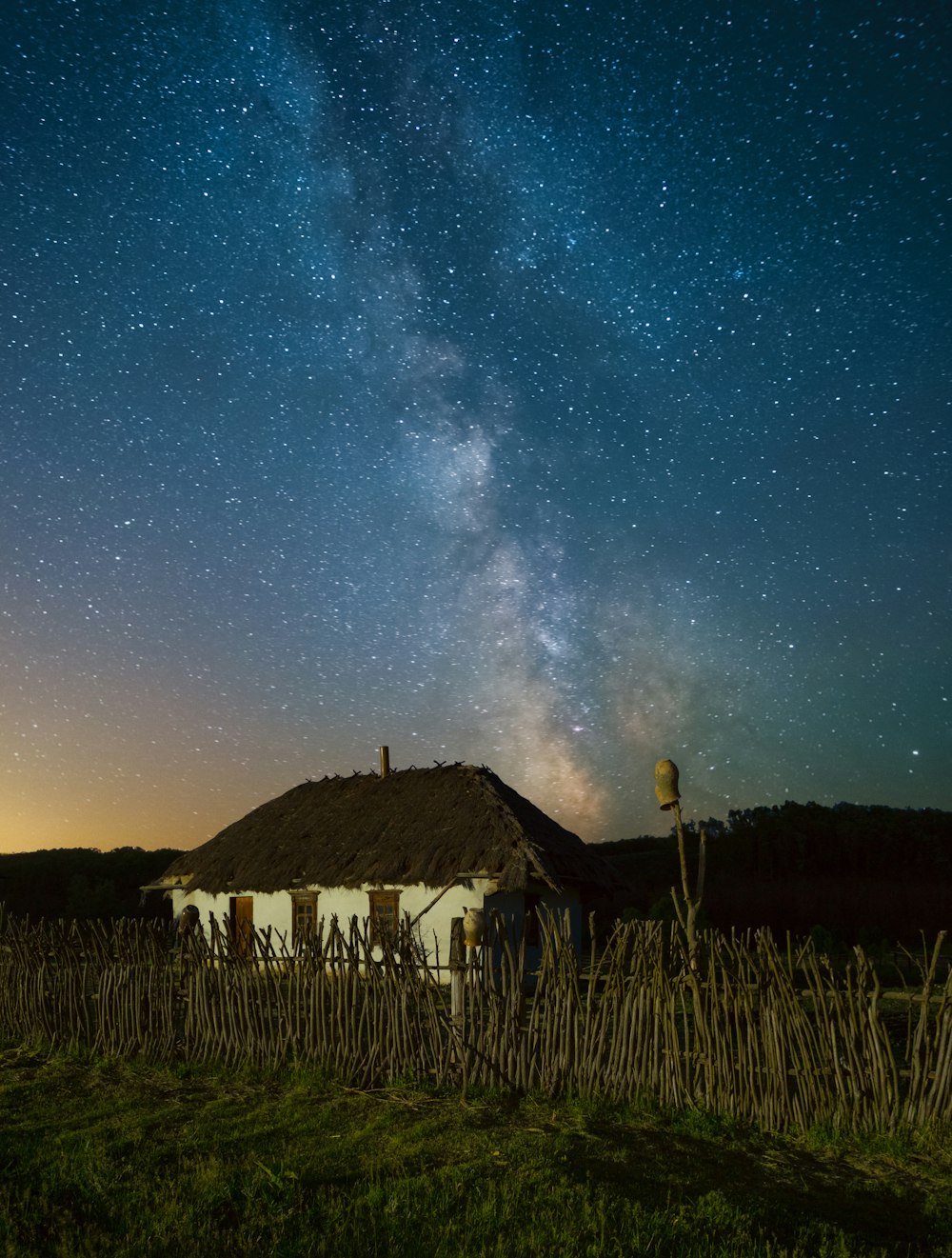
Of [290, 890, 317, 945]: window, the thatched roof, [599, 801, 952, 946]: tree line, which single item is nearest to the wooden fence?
the thatched roof

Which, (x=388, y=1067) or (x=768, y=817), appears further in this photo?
(x=768, y=817)

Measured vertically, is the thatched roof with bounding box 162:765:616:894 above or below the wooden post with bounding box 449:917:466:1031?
above

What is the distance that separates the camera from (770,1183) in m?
5.50

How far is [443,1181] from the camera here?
526 cm

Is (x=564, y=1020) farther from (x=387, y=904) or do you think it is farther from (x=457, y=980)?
(x=387, y=904)

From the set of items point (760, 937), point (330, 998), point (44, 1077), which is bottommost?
point (44, 1077)

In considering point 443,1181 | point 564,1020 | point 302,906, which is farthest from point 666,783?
point 302,906

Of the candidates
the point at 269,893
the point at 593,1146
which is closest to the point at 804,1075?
the point at 593,1146

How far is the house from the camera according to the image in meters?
16.0

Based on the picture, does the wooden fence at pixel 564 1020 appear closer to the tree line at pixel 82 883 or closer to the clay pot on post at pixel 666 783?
the clay pot on post at pixel 666 783

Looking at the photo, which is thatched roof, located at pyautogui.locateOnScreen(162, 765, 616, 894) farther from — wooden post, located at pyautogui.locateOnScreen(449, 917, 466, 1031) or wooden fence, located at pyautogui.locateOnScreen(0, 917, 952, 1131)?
wooden post, located at pyautogui.locateOnScreen(449, 917, 466, 1031)

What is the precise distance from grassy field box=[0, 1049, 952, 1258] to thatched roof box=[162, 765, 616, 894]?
8.35 metres

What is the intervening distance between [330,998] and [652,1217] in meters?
4.57

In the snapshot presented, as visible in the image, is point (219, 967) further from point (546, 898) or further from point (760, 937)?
point (546, 898)
